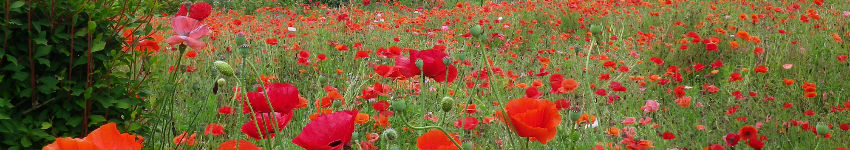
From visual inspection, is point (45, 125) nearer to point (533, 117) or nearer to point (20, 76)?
point (20, 76)

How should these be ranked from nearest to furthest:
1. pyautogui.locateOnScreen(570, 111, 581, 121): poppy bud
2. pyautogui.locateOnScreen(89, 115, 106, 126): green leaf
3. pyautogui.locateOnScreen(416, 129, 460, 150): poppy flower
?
1. pyautogui.locateOnScreen(416, 129, 460, 150): poppy flower
2. pyautogui.locateOnScreen(570, 111, 581, 121): poppy bud
3. pyautogui.locateOnScreen(89, 115, 106, 126): green leaf

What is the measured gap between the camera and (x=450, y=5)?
8.82 m

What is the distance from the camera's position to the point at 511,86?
3.09 m

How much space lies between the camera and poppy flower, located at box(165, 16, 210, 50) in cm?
130

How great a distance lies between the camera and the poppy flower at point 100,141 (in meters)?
0.61

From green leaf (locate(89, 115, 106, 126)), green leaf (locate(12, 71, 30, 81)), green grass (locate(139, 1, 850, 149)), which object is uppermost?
green leaf (locate(12, 71, 30, 81))

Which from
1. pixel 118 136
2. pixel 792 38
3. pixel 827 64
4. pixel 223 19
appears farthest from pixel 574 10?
pixel 118 136

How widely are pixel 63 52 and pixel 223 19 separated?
4.92 meters

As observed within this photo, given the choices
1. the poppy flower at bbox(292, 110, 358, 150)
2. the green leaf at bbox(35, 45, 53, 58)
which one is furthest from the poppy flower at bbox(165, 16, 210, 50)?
the poppy flower at bbox(292, 110, 358, 150)

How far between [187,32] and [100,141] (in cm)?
75

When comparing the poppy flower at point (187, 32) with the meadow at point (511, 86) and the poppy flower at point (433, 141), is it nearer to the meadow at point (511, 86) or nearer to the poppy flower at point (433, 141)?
the meadow at point (511, 86)

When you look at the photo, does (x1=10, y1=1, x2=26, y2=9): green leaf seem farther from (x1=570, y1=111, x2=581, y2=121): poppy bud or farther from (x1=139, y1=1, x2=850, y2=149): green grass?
(x1=570, y1=111, x2=581, y2=121): poppy bud

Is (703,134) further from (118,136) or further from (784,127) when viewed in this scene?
(118,136)

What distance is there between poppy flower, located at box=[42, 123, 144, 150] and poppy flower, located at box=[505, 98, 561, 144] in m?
0.48
